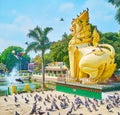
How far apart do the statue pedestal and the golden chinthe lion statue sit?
739 millimetres

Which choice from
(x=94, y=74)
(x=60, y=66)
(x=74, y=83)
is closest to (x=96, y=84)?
(x=94, y=74)

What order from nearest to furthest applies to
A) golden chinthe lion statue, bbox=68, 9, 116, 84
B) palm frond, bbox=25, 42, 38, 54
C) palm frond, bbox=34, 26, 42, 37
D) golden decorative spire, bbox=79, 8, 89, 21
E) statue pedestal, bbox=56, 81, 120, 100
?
statue pedestal, bbox=56, 81, 120, 100
golden chinthe lion statue, bbox=68, 9, 116, 84
golden decorative spire, bbox=79, 8, 89, 21
palm frond, bbox=25, 42, 38, 54
palm frond, bbox=34, 26, 42, 37

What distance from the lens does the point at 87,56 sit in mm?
26562

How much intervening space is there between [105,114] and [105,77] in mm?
9031

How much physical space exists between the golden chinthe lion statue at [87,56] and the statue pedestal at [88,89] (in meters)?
0.74

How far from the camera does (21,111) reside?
19656 mm

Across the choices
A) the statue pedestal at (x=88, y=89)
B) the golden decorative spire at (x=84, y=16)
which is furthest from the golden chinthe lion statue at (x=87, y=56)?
the statue pedestal at (x=88, y=89)

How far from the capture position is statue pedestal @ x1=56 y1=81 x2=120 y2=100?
79.8 feet

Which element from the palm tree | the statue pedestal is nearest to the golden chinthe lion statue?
the statue pedestal

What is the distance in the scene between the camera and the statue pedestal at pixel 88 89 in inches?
957

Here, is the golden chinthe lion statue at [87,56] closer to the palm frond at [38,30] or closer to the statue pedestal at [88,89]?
the statue pedestal at [88,89]

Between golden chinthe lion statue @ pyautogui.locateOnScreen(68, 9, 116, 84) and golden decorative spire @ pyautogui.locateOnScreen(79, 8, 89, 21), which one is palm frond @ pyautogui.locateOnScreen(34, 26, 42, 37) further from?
Answer: golden decorative spire @ pyautogui.locateOnScreen(79, 8, 89, 21)

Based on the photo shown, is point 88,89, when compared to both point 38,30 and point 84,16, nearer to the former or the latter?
point 84,16

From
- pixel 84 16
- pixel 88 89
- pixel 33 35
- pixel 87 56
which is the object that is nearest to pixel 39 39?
pixel 33 35
